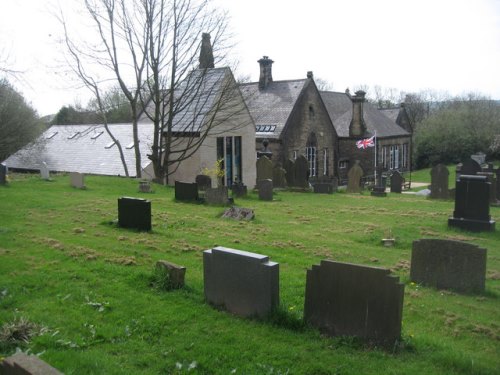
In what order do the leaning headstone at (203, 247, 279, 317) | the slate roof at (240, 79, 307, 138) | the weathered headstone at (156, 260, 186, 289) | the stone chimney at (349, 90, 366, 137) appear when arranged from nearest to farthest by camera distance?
the leaning headstone at (203, 247, 279, 317) → the weathered headstone at (156, 260, 186, 289) → the slate roof at (240, 79, 307, 138) → the stone chimney at (349, 90, 366, 137)

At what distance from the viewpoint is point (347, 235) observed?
12.3 meters

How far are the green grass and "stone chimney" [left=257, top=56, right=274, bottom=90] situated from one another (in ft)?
93.5

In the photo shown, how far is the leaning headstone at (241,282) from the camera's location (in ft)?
20.9

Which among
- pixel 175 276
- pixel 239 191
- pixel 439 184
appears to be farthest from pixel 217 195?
pixel 439 184

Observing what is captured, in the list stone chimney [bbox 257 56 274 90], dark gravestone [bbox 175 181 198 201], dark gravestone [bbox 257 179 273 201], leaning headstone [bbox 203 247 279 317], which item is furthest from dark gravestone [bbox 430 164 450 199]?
stone chimney [bbox 257 56 274 90]

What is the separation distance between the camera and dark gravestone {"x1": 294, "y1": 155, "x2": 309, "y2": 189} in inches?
1023

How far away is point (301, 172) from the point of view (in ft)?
85.7

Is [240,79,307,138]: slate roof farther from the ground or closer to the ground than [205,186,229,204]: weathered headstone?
farther from the ground

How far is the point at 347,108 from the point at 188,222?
4117 centimetres

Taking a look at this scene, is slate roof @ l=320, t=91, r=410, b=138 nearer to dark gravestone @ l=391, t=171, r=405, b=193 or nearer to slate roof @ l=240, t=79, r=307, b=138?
slate roof @ l=240, t=79, r=307, b=138

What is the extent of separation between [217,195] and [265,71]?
25616mm

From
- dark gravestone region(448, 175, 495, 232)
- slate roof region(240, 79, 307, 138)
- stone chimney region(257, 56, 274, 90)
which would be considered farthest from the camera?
stone chimney region(257, 56, 274, 90)

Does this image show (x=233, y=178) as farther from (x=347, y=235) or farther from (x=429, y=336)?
(x=429, y=336)

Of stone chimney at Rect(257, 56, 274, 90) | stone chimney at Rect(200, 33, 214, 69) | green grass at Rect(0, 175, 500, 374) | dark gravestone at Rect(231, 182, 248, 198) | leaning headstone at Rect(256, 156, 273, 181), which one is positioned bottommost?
green grass at Rect(0, 175, 500, 374)
